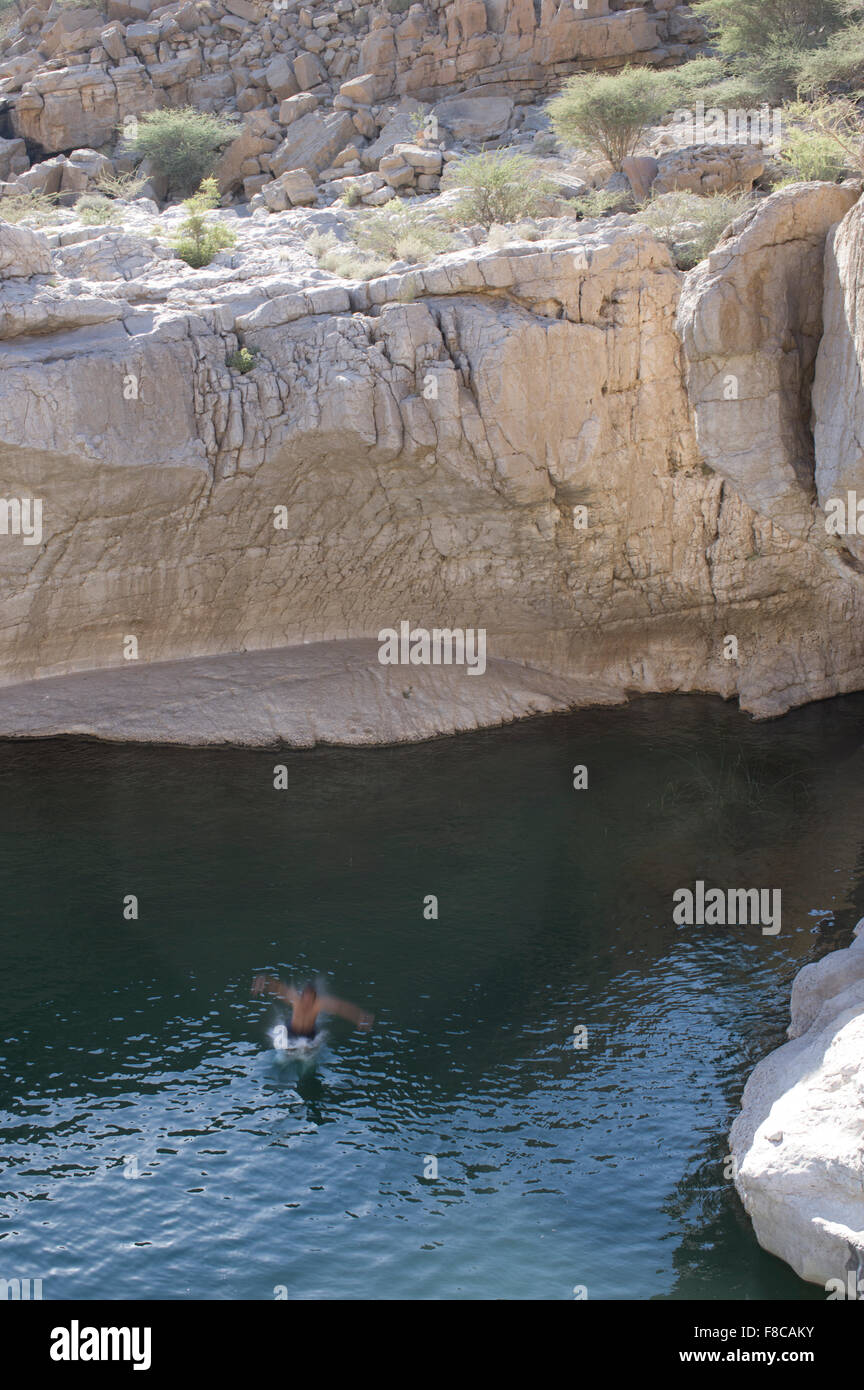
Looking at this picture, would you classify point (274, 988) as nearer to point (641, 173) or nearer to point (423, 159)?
point (641, 173)

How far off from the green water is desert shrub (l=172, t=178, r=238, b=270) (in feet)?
25.5

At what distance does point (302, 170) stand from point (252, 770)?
13735 millimetres

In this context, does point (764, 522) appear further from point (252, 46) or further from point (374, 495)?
point (252, 46)

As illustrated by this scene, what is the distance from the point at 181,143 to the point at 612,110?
1026cm

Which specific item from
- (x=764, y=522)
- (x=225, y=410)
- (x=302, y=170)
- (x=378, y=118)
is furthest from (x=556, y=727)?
(x=378, y=118)

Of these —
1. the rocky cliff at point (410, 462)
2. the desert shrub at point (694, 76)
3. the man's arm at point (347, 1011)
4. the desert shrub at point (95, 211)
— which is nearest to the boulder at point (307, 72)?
the desert shrub at point (694, 76)

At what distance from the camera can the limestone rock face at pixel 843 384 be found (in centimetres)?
1165

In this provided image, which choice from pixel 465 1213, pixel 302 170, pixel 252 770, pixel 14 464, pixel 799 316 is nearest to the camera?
pixel 465 1213

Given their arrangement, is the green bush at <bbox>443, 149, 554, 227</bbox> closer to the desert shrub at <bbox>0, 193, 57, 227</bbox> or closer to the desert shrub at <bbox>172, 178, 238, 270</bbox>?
the desert shrub at <bbox>172, 178, 238, 270</bbox>

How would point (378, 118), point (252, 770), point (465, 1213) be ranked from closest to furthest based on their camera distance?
1. point (465, 1213)
2. point (252, 770)
3. point (378, 118)

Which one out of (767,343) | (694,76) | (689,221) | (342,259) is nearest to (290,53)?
(694,76)

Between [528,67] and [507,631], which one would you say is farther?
[528,67]

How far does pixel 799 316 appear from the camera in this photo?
13.5 metres

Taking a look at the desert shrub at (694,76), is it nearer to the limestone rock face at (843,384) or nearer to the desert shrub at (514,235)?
the desert shrub at (514,235)
